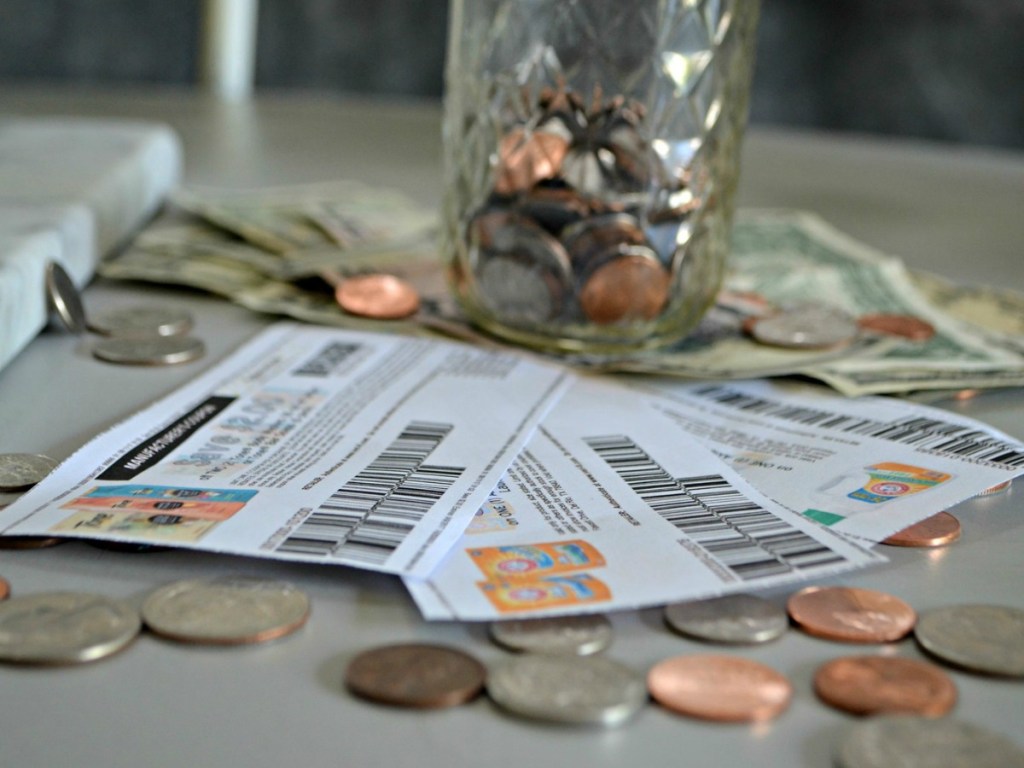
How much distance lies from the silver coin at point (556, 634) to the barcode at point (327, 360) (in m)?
0.30

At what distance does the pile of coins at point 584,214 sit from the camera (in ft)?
2.19

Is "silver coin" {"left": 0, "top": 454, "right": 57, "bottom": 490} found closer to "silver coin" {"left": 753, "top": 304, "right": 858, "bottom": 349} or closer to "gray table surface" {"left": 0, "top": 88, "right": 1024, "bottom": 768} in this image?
"gray table surface" {"left": 0, "top": 88, "right": 1024, "bottom": 768}

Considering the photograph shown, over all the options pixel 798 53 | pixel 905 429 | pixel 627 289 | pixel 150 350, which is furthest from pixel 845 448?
pixel 798 53

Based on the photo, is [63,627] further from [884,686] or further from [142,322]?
[142,322]

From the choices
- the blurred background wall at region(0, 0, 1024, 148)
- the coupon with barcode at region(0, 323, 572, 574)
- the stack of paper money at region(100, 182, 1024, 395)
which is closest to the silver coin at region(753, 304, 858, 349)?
the stack of paper money at region(100, 182, 1024, 395)

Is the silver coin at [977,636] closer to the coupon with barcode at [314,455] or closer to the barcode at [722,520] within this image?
the barcode at [722,520]

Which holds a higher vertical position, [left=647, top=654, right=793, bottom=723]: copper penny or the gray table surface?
[left=647, top=654, right=793, bottom=723]: copper penny

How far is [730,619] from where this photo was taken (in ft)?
1.36

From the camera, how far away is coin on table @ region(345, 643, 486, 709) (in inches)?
14.1

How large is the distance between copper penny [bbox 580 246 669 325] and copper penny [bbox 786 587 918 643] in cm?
27

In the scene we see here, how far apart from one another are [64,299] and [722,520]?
42cm

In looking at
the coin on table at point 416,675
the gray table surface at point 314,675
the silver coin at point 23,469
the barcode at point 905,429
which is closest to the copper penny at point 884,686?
the gray table surface at point 314,675

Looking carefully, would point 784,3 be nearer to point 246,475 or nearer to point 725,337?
point 725,337

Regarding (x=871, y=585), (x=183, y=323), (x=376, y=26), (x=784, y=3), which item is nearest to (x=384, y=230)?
(x=183, y=323)
